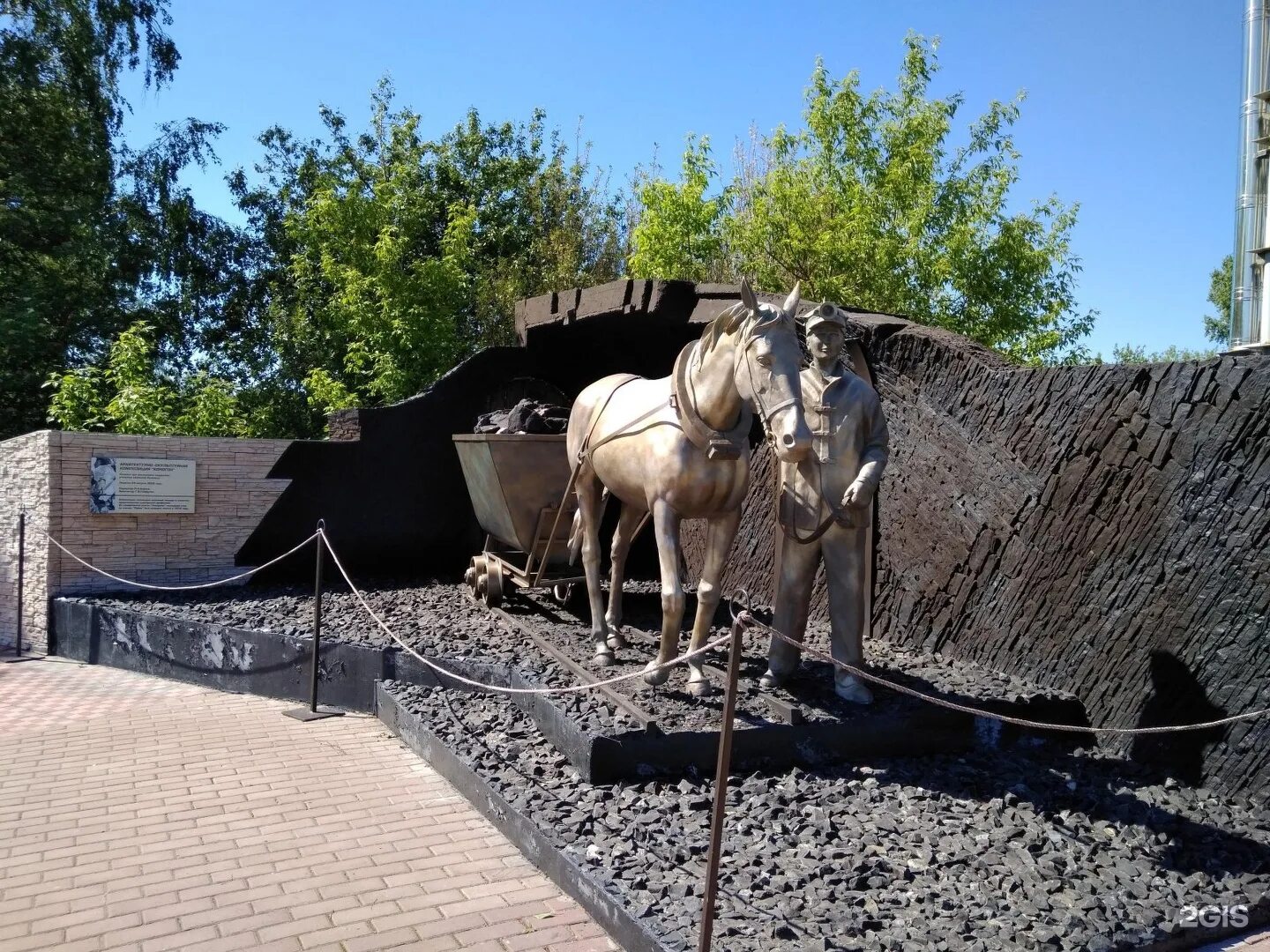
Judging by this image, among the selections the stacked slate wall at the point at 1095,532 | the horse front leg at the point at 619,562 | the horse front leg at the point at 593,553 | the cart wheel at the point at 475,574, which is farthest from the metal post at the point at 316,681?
the stacked slate wall at the point at 1095,532

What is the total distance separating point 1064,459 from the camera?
19.6 ft

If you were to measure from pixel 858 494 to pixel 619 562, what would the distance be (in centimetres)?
223

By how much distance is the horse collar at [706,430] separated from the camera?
5.29 m

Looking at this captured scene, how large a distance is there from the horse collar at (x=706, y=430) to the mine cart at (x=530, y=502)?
2421mm

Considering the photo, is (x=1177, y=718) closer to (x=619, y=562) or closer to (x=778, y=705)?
(x=778, y=705)

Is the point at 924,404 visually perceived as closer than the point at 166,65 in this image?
Yes

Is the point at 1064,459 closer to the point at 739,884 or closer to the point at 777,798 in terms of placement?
the point at 777,798

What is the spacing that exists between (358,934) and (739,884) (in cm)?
150

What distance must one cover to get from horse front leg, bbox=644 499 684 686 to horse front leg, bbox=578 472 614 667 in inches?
33.8

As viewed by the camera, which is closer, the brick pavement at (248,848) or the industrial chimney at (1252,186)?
the brick pavement at (248,848)

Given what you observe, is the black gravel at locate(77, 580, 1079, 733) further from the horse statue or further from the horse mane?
the horse mane

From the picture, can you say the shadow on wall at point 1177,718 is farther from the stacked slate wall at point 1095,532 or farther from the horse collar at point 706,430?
the horse collar at point 706,430

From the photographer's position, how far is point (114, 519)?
951 centimetres

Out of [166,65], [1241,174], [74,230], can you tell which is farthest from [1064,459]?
[166,65]
